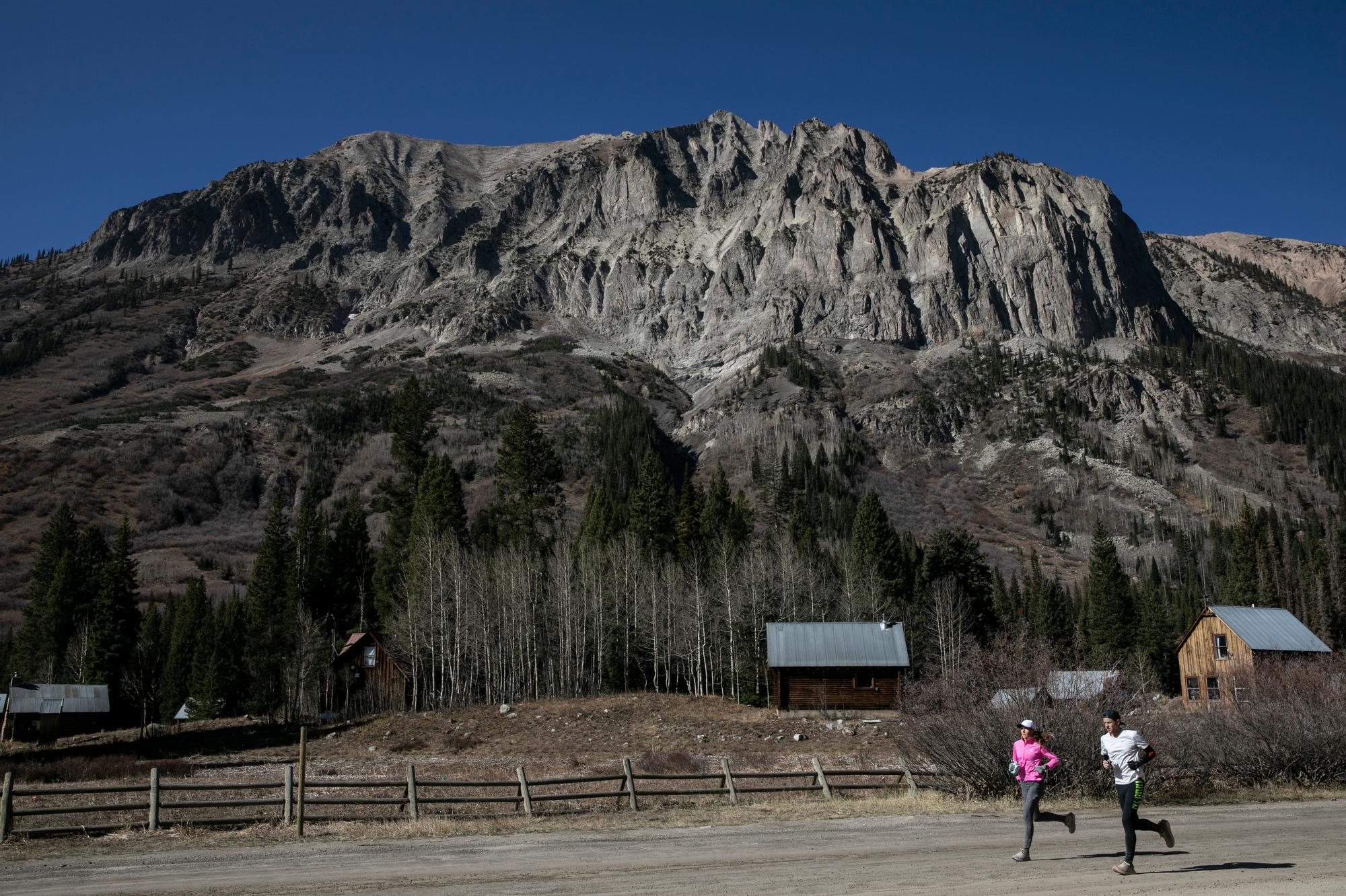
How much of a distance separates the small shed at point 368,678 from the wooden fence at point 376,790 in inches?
1302

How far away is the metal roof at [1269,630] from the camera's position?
172 ft

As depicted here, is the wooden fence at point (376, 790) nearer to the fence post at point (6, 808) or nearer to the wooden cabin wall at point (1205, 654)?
the fence post at point (6, 808)

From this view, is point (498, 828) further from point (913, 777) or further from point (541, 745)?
point (541, 745)

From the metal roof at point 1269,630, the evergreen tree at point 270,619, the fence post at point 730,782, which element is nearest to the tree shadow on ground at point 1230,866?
the fence post at point 730,782

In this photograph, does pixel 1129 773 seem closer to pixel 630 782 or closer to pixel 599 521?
pixel 630 782

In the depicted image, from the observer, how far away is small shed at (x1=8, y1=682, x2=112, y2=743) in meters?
59.8

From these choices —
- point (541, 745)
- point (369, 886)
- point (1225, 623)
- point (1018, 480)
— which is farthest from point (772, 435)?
point (369, 886)

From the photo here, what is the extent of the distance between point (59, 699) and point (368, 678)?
1922 centimetres

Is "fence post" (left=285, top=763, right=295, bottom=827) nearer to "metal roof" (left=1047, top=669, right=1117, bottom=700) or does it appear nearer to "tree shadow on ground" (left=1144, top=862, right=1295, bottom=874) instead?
"tree shadow on ground" (left=1144, top=862, right=1295, bottom=874)

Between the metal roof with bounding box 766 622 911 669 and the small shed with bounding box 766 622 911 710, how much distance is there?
4 centimetres

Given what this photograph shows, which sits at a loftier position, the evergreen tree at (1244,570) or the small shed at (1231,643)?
the evergreen tree at (1244,570)

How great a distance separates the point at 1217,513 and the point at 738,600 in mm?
142043

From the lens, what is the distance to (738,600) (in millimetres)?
64875

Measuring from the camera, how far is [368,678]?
65750 mm
